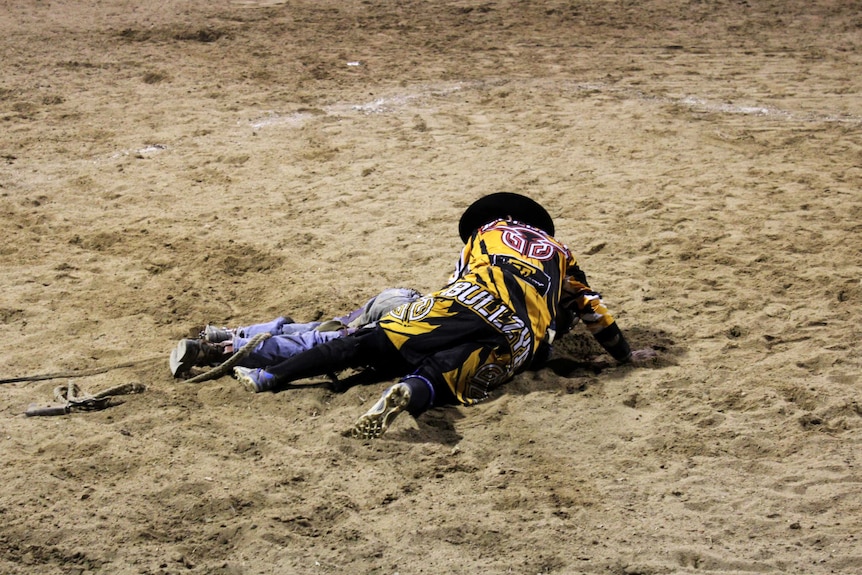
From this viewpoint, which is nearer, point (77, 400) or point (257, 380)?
point (77, 400)

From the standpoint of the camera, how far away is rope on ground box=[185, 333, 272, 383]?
488 cm

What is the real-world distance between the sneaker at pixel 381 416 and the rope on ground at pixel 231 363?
0.94 metres

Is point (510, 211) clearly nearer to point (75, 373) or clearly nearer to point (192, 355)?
point (192, 355)

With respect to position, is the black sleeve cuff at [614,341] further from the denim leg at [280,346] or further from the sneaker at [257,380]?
the sneaker at [257,380]

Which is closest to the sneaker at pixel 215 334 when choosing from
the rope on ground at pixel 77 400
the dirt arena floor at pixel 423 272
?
the dirt arena floor at pixel 423 272

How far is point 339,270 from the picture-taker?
6.29 m

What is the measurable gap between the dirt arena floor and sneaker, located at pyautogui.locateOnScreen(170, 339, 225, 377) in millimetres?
112

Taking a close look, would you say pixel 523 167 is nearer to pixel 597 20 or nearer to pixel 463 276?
pixel 463 276

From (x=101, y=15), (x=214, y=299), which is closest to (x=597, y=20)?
(x=101, y=15)

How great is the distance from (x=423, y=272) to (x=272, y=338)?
1.46m

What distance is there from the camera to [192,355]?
4887 mm

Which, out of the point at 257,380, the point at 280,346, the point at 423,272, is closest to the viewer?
the point at 257,380

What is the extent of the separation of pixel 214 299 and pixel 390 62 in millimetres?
5454

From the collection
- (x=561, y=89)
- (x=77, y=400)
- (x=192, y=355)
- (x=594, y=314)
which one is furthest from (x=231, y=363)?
(x=561, y=89)
